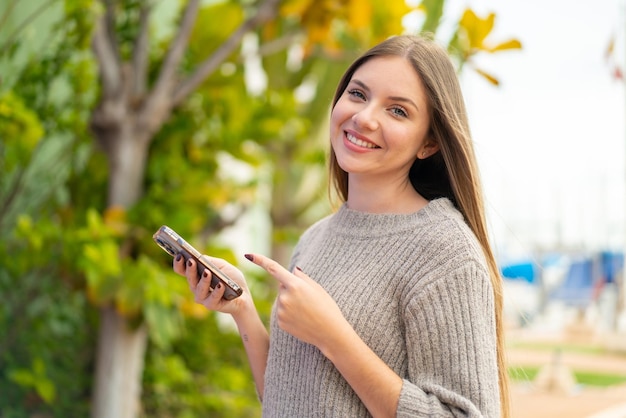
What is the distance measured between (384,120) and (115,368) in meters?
1.66

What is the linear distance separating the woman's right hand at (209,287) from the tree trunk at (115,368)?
135 centimetres

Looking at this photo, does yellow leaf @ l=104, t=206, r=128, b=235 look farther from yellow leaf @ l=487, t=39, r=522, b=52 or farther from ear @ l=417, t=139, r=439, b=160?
ear @ l=417, t=139, r=439, b=160

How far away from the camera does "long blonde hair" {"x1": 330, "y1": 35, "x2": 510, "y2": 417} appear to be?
40.0 inches

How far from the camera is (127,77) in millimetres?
2354

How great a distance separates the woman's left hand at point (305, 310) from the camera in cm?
90

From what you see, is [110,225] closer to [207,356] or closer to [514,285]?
[207,356]

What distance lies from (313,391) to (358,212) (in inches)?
9.9

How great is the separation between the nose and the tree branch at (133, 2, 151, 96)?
1.54 meters

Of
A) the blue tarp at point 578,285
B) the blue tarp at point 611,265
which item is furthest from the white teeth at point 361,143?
the blue tarp at point 611,265

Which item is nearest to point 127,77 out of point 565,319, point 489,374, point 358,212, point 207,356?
point 207,356

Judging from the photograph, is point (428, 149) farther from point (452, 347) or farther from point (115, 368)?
point (115, 368)

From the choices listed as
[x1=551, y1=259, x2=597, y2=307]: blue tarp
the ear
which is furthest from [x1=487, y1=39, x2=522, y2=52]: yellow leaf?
[x1=551, y1=259, x2=597, y2=307]: blue tarp

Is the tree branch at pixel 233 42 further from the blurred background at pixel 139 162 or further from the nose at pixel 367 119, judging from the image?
the nose at pixel 367 119

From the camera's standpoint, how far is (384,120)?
999mm
